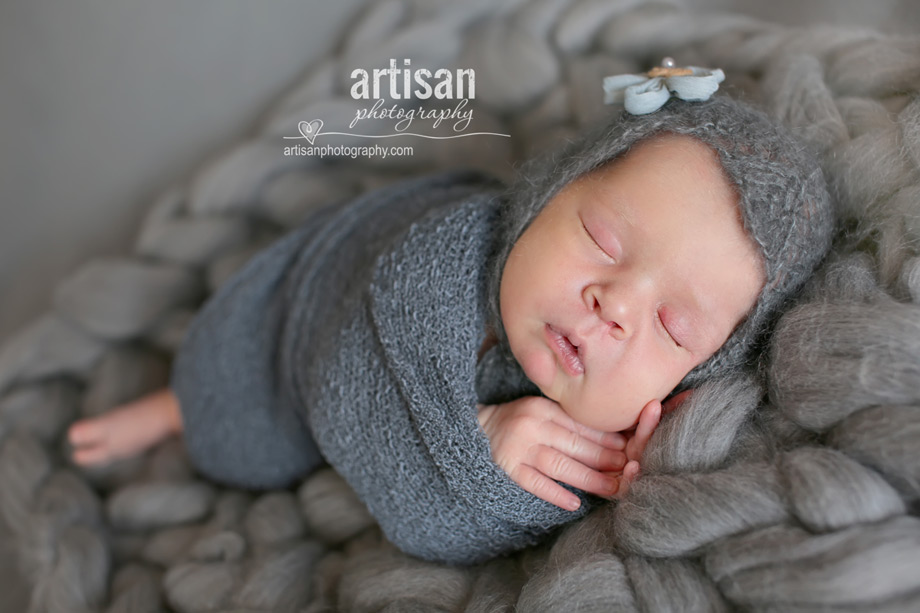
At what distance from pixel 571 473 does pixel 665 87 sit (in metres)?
0.52

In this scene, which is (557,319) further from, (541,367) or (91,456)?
(91,456)

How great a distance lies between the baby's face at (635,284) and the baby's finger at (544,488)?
90 millimetres

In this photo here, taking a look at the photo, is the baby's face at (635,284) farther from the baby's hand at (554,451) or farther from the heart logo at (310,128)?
the heart logo at (310,128)

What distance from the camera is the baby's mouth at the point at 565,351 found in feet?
3.02

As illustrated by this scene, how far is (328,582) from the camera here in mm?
1037

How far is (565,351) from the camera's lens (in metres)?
0.93

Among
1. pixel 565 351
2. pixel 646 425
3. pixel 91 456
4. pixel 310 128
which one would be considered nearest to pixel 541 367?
pixel 565 351

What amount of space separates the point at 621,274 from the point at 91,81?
1.26m

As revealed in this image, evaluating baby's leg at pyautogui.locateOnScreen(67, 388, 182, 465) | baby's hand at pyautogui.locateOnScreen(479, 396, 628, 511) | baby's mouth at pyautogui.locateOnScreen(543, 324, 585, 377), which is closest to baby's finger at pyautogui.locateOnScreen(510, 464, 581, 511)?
baby's hand at pyautogui.locateOnScreen(479, 396, 628, 511)

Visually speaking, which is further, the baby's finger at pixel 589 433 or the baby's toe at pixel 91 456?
the baby's toe at pixel 91 456

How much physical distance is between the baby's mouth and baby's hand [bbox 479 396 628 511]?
86mm

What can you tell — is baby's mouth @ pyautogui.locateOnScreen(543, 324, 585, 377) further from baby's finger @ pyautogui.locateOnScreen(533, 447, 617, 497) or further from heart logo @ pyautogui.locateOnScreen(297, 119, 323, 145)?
heart logo @ pyautogui.locateOnScreen(297, 119, 323, 145)

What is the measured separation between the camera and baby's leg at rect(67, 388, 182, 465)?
129 cm

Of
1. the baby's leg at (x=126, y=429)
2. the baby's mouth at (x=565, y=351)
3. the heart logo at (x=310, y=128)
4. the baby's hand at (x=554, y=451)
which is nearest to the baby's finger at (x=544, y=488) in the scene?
the baby's hand at (x=554, y=451)
